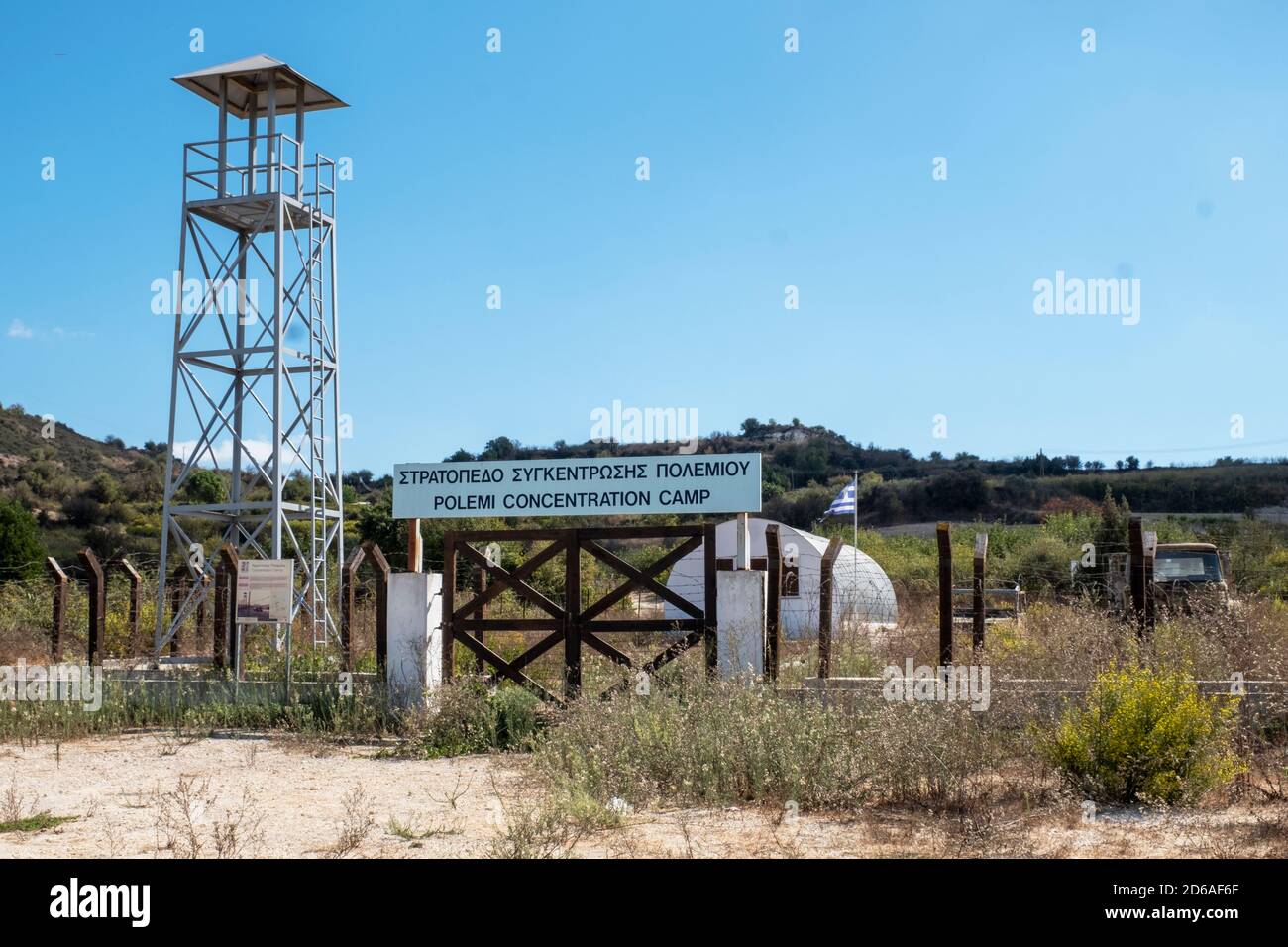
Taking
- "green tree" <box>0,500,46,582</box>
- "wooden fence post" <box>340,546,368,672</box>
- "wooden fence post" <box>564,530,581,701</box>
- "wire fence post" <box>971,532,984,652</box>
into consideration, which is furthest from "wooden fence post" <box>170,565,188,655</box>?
"green tree" <box>0,500,46,582</box>

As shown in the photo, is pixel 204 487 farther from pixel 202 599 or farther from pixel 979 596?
pixel 979 596

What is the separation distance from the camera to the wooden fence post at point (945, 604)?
1245 cm

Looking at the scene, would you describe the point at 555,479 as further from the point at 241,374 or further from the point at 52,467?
the point at 52,467

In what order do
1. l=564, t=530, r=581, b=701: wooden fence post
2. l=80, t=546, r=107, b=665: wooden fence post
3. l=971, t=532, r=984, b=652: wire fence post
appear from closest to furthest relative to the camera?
l=971, t=532, r=984, b=652: wire fence post < l=564, t=530, r=581, b=701: wooden fence post < l=80, t=546, r=107, b=665: wooden fence post

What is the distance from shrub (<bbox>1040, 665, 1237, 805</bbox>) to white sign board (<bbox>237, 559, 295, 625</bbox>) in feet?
32.2

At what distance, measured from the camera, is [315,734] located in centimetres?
1373

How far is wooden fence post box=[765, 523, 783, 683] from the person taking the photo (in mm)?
12938

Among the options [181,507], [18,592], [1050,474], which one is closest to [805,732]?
[181,507]

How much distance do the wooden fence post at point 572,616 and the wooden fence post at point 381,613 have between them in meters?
2.26

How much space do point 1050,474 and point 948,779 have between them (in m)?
71.9

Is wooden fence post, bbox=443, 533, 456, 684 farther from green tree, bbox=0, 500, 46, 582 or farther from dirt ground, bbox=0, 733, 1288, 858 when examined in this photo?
green tree, bbox=0, 500, 46, 582

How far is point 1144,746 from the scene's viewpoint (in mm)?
9117

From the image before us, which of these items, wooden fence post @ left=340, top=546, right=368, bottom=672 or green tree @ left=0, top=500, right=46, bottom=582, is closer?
wooden fence post @ left=340, top=546, right=368, bottom=672

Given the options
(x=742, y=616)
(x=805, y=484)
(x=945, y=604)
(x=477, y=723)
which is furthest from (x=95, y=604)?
(x=805, y=484)
